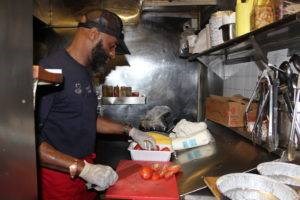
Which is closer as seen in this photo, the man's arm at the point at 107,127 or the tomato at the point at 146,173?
the tomato at the point at 146,173

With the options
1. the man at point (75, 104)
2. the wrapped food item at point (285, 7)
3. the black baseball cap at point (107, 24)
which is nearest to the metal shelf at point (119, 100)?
the man at point (75, 104)

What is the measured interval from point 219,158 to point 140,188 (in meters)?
0.61

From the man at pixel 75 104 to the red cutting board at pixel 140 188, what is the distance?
0.85ft

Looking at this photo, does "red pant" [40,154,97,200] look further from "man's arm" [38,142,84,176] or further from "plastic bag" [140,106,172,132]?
"plastic bag" [140,106,172,132]

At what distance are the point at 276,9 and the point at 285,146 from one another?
26.4 inches

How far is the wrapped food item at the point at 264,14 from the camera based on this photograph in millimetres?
1392

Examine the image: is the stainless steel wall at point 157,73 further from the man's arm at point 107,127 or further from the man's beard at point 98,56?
the man's beard at point 98,56

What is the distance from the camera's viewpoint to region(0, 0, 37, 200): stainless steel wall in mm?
609

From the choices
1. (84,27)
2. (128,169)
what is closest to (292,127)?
(128,169)

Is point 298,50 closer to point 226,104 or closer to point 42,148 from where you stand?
point 226,104

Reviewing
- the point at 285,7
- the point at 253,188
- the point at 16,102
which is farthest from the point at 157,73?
the point at 16,102

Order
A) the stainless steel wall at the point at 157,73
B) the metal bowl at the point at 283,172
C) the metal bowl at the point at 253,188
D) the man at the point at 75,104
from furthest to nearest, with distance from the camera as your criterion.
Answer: the stainless steel wall at the point at 157,73, the man at the point at 75,104, the metal bowl at the point at 283,172, the metal bowl at the point at 253,188

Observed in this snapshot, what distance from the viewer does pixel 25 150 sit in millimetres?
721

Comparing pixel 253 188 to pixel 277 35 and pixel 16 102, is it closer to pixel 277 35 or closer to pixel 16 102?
pixel 277 35
